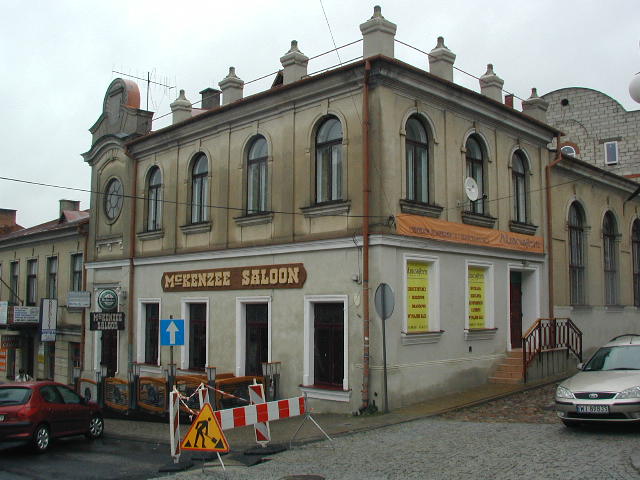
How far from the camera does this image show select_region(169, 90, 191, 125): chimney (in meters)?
22.5

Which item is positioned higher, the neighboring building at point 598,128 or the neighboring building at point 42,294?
Answer: the neighboring building at point 598,128

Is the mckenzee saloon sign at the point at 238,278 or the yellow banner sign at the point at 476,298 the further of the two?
the yellow banner sign at the point at 476,298

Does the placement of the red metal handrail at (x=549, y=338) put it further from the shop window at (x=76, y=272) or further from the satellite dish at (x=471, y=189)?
the shop window at (x=76, y=272)

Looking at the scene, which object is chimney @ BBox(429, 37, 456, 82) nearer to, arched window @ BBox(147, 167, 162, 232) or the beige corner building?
the beige corner building

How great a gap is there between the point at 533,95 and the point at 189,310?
12.4 metres

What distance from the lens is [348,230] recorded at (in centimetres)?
1628

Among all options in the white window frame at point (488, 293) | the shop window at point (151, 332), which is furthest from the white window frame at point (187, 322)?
the white window frame at point (488, 293)

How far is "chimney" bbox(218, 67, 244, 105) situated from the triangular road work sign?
38.9 ft

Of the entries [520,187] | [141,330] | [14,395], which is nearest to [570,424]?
[520,187]

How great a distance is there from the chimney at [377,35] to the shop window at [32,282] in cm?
2128

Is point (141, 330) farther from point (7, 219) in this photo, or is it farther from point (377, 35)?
point (7, 219)

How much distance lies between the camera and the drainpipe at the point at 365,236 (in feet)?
50.3

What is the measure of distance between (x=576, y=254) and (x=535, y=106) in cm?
548

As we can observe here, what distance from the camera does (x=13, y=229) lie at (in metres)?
44.0
